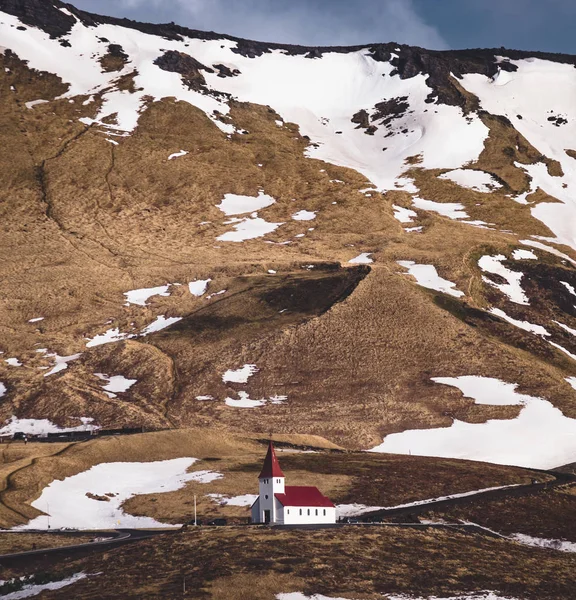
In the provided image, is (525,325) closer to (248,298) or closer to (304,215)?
(248,298)

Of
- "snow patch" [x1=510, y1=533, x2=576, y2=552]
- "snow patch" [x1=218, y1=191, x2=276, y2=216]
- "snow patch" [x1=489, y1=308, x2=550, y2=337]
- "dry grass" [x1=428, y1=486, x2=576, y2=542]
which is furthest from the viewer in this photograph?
"snow patch" [x1=218, y1=191, x2=276, y2=216]

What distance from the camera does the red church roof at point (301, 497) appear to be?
58875 mm

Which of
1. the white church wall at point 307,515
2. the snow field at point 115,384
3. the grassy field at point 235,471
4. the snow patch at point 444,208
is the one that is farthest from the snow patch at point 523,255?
the white church wall at point 307,515

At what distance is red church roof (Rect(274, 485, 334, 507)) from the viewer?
58875mm

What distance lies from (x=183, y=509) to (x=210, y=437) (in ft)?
70.1

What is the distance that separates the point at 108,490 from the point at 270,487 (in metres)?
20.1

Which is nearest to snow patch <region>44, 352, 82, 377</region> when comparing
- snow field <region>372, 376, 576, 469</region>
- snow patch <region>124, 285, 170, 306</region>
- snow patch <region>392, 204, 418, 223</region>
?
snow patch <region>124, 285, 170, 306</region>

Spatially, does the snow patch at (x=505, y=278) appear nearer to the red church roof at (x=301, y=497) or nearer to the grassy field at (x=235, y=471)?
the grassy field at (x=235, y=471)

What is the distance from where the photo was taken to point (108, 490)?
74.3 metres

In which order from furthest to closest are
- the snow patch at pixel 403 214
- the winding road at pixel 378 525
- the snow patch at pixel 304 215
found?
the snow patch at pixel 403 214 < the snow patch at pixel 304 215 < the winding road at pixel 378 525

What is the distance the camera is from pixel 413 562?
4931 cm

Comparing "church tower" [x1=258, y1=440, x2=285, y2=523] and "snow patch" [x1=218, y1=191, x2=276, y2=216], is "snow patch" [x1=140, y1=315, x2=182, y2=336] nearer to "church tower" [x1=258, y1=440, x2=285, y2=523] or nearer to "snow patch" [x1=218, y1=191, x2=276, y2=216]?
"snow patch" [x1=218, y1=191, x2=276, y2=216]

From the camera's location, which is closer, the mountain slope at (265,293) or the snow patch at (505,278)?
the mountain slope at (265,293)

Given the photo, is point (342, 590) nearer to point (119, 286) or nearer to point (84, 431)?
point (84, 431)
